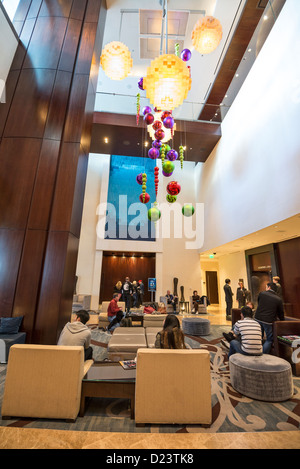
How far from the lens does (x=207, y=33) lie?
3.93 metres

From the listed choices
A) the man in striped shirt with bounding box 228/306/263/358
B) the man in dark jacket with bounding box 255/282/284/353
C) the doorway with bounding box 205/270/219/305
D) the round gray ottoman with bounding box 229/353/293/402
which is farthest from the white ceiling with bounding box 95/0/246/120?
the doorway with bounding box 205/270/219/305

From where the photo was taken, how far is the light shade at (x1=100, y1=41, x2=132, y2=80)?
163 inches

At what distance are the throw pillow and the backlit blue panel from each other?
25.1 ft

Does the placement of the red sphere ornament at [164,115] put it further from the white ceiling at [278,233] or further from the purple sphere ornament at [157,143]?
the white ceiling at [278,233]

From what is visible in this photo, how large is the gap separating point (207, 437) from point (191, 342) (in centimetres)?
306

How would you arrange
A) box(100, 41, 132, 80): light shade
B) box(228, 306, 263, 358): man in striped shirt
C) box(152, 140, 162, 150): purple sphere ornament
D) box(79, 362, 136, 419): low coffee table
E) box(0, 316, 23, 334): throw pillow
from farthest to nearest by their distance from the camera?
box(152, 140, 162, 150): purple sphere ornament
box(100, 41, 132, 80): light shade
box(0, 316, 23, 334): throw pillow
box(228, 306, 263, 358): man in striped shirt
box(79, 362, 136, 419): low coffee table

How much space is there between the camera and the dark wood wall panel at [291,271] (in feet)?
22.0

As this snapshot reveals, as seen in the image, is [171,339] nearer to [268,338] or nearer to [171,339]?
[171,339]

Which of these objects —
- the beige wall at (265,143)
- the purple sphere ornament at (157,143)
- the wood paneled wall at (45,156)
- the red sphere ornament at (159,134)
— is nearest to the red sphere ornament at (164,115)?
the red sphere ornament at (159,134)

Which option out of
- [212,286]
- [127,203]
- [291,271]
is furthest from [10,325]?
[212,286]

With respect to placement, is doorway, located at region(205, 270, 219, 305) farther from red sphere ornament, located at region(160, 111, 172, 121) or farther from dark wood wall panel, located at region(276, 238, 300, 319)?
red sphere ornament, located at region(160, 111, 172, 121)

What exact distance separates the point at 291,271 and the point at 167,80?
692 cm

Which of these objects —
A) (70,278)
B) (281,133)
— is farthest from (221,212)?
(70,278)

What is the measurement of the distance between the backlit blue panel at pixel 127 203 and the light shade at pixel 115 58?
7.54 metres
